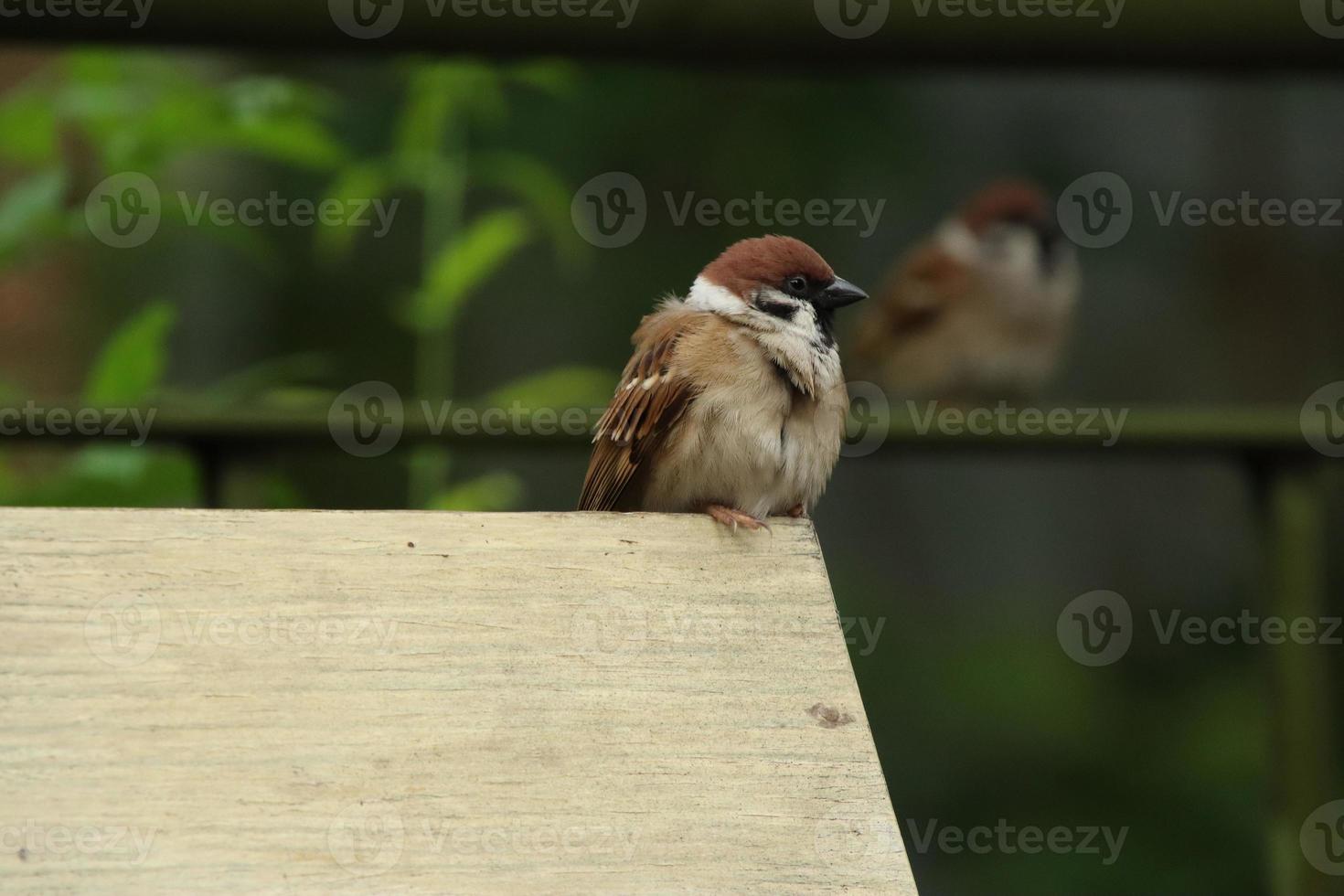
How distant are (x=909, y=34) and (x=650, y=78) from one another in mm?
3440

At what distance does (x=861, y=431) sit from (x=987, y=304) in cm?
274

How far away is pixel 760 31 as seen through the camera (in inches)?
76.2

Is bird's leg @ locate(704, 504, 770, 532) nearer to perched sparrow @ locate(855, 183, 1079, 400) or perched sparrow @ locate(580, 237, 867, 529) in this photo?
perched sparrow @ locate(580, 237, 867, 529)

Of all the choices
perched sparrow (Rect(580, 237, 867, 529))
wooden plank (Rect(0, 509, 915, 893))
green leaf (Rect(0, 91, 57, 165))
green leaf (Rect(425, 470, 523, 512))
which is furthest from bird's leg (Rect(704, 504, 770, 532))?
green leaf (Rect(0, 91, 57, 165))

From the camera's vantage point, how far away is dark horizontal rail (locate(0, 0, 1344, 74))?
74.5 inches

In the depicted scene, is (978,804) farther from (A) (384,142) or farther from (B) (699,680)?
(B) (699,680)

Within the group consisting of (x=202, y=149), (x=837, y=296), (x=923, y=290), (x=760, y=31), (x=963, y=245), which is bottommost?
(x=202, y=149)

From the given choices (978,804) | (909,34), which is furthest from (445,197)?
(978,804)

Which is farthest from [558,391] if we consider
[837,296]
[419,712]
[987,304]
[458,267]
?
[987,304]

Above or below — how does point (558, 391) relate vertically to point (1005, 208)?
below

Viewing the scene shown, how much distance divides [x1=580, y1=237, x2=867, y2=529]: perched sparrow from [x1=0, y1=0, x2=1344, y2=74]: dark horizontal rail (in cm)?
54

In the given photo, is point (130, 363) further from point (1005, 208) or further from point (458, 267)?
point (1005, 208)

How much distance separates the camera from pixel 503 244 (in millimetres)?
2523

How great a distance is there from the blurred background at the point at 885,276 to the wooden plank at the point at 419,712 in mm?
1377
